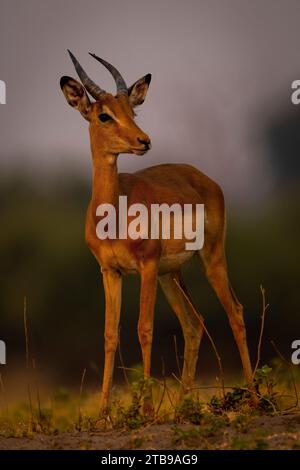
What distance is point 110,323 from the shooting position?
1007 centimetres

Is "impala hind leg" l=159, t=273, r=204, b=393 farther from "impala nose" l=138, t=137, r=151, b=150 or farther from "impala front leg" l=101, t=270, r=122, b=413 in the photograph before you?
"impala nose" l=138, t=137, r=151, b=150

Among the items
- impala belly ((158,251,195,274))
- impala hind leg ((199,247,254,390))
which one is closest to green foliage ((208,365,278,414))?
impala hind leg ((199,247,254,390))

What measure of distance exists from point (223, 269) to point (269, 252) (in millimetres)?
13191

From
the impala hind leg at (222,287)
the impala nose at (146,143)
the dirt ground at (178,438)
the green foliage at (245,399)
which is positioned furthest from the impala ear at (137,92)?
the dirt ground at (178,438)

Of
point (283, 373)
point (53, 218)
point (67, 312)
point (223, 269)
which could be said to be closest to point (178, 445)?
point (223, 269)

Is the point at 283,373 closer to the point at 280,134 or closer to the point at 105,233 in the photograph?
the point at 105,233

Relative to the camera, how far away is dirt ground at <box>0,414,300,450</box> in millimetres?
7949

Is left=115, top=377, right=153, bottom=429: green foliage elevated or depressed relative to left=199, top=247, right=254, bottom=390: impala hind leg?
depressed

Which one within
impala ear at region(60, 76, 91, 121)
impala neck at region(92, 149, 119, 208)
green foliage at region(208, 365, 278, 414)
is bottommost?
green foliage at region(208, 365, 278, 414)

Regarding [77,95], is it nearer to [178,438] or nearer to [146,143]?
[146,143]

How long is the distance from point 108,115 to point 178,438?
3.28 meters

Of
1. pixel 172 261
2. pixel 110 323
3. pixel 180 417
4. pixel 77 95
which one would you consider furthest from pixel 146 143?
pixel 180 417

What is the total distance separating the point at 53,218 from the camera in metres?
23.9

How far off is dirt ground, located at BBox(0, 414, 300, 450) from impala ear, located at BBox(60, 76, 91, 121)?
311 cm
